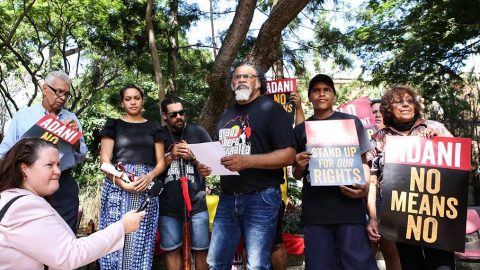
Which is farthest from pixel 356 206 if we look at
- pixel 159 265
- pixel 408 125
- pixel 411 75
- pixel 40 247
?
pixel 411 75

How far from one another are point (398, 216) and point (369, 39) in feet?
30.0

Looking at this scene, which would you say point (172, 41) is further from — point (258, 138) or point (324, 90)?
point (258, 138)

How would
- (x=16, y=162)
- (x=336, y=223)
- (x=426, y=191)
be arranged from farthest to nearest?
1. (x=336, y=223)
2. (x=426, y=191)
3. (x=16, y=162)

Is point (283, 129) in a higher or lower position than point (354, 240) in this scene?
higher

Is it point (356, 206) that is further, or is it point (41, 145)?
point (356, 206)

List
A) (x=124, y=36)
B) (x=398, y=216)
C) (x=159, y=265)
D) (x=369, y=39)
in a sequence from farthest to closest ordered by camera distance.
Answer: (x=369, y=39), (x=124, y=36), (x=159, y=265), (x=398, y=216)

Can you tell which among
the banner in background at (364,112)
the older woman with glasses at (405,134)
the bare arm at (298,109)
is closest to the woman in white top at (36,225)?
the older woman with glasses at (405,134)

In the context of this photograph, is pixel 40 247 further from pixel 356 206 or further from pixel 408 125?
pixel 408 125

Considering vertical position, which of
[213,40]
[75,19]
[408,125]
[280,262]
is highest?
[75,19]

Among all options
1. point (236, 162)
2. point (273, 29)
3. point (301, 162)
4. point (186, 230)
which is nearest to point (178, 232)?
point (186, 230)

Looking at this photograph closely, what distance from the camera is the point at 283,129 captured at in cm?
297

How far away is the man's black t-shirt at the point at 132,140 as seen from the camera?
3521mm

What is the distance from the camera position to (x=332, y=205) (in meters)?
2.98

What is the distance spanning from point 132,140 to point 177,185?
54cm
